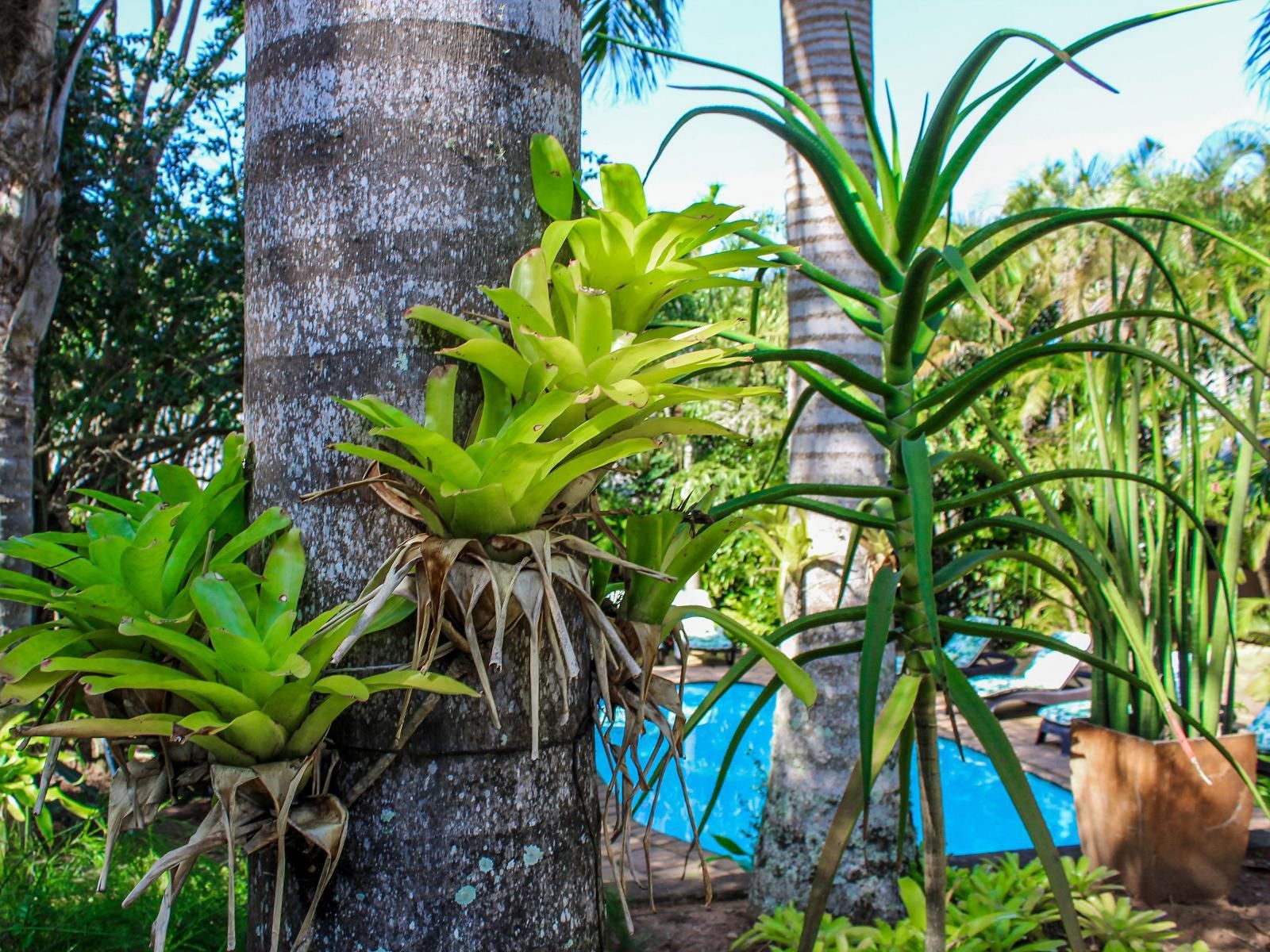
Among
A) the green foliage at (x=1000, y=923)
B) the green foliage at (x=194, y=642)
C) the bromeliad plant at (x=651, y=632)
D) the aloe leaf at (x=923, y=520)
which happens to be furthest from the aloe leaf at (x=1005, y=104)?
the green foliage at (x=1000, y=923)

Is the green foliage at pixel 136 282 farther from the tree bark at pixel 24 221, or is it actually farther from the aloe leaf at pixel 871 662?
the aloe leaf at pixel 871 662

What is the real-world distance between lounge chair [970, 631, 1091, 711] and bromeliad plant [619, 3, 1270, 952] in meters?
8.08

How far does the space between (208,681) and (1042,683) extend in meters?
9.99

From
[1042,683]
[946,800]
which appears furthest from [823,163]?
[1042,683]

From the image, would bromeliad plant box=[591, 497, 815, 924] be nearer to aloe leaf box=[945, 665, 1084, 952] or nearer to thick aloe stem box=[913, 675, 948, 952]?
aloe leaf box=[945, 665, 1084, 952]

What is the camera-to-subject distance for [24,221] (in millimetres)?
4203

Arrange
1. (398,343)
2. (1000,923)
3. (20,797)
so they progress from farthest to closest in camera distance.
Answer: (20,797) < (1000,923) < (398,343)

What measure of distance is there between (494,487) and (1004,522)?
2.95 feet

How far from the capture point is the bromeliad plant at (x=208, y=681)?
0.90m

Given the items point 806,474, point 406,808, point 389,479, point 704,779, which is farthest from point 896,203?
point 704,779

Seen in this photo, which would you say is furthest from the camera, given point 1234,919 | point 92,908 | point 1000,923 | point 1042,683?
point 1042,683

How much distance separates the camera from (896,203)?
164cm

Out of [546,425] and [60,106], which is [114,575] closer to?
[546,425]

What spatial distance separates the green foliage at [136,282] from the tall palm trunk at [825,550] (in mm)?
4261
